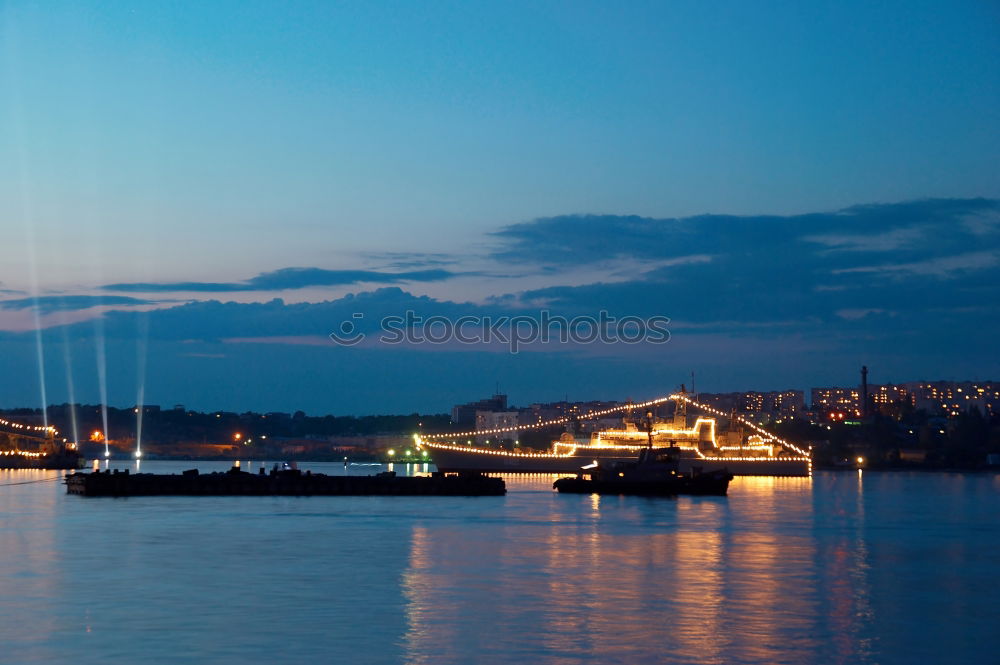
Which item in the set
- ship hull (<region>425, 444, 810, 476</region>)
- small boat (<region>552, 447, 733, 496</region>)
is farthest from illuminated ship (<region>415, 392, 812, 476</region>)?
small boat (<region>552, 447, 733, 496</region>)

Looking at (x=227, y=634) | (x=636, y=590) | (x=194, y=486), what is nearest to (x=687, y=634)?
(x=636, y=590)

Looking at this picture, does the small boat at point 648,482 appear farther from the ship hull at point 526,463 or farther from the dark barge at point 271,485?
the ship hull at point 526,463

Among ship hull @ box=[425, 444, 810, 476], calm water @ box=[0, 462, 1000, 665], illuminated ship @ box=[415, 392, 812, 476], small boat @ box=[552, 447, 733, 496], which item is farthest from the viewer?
ship hull @ box=[425, 444, 810, 476]

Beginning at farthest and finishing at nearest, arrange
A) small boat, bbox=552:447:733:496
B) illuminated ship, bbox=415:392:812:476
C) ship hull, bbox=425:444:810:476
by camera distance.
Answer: ship hull, bbox=425:444:810:476 → illuminated ship, bbox=415:392:812:476 → small boat, bbox=552:447:733:496

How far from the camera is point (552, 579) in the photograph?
3441 centimetres

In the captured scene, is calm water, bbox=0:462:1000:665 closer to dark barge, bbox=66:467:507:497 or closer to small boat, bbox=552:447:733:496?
dark barge, bbox=66:467:507:497

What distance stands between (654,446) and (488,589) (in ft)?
318

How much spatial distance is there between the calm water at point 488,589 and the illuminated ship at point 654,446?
66.2 m

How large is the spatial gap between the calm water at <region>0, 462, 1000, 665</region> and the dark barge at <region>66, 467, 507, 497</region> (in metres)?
16.0

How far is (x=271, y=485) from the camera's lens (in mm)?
79375

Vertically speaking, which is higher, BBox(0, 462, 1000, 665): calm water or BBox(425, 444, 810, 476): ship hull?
BBox(425, 444, 810, 476): ship hull

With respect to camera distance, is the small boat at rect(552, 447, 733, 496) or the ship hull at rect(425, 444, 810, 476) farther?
the ship hull at rect(425, 444, 810, 476)

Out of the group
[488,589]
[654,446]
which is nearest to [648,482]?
[654,446]

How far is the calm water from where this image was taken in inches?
939
